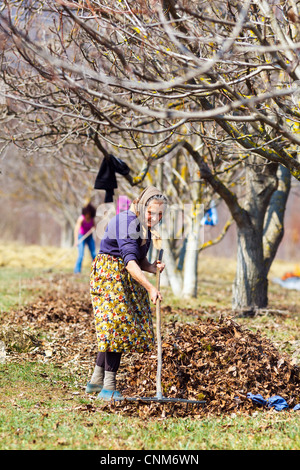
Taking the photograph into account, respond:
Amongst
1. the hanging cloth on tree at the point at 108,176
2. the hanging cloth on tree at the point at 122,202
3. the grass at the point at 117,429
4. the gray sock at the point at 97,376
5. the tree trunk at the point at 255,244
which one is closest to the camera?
the grass at the point at 117,429

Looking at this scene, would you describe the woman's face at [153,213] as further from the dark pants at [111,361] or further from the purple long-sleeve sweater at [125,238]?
the dark pants at [111,361]

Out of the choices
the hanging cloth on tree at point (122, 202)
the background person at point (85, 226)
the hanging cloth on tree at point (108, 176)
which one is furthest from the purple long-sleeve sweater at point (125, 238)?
the background person at point (85, 226)

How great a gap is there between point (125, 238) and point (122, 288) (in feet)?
1.49

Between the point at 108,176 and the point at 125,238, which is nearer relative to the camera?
the point at 125,238

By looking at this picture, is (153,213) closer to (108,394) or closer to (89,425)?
(108,394)

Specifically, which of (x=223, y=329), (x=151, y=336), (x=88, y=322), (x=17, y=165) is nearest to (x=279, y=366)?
(x=223, y=329)

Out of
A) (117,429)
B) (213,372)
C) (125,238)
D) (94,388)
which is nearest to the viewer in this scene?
(117,429)

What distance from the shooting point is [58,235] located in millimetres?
43312

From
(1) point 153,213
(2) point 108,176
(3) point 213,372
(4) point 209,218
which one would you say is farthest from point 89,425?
(4) point 209,218

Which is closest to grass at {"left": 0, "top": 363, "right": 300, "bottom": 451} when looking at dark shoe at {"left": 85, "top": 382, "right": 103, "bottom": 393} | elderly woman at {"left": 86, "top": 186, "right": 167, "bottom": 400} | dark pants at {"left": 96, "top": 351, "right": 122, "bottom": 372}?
dark shoe at {"left": 85, "top": 382, "right": 103, "bottom": 393}

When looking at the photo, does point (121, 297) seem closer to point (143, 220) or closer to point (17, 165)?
point (143, 220)

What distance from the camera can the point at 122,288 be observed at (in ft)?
15.9

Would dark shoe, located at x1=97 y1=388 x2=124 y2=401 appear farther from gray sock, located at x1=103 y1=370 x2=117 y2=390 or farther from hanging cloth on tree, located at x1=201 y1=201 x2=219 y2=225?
hanging cloth on tree, located at x1=201 y1=201 x2=219 y2=225

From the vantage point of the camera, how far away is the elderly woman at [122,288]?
15.5 feet
